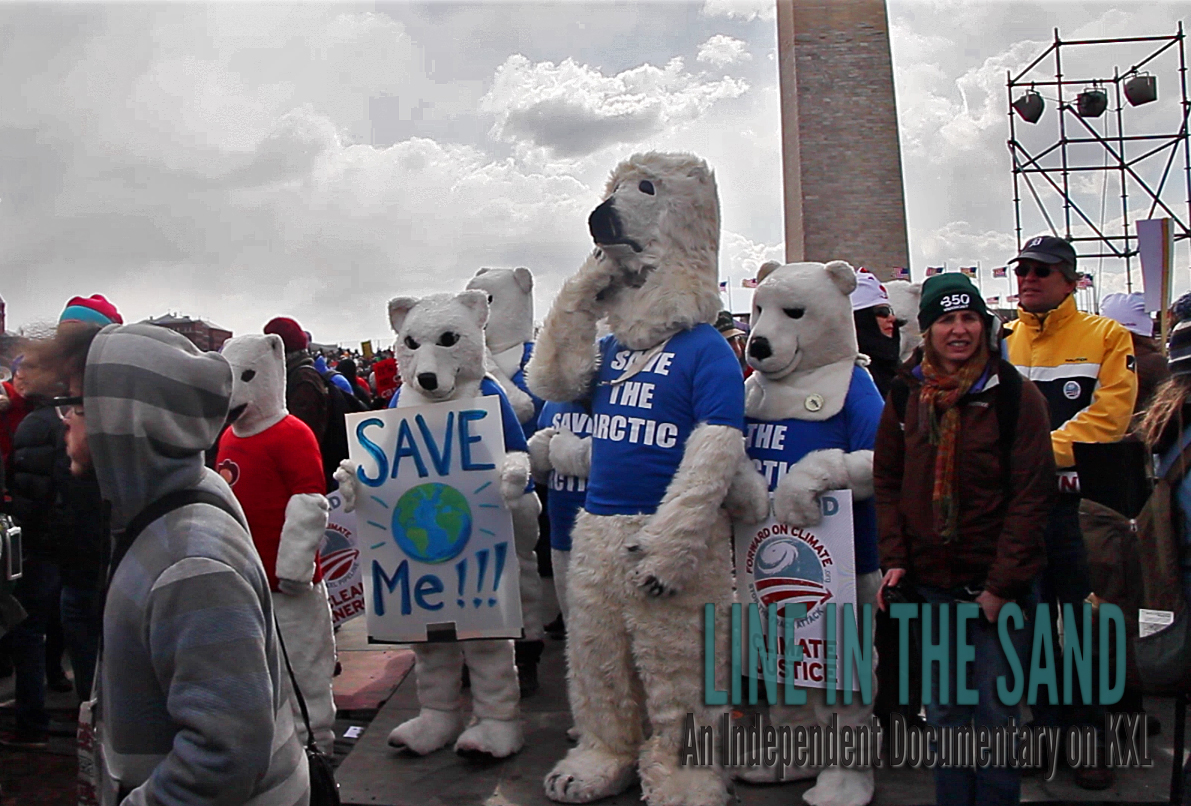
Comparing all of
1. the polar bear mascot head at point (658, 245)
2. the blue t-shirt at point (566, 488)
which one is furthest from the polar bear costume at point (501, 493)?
the polar bear mascot head at point (658, 245)

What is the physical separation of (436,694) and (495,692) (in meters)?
0.26

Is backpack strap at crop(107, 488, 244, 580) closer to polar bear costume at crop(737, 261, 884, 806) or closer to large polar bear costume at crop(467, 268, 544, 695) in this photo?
polar bear costume at crop(737, 261, 884, 806)

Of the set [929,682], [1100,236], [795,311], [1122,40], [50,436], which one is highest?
[1122,40]

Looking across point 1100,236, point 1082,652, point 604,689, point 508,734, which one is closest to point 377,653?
point 508,734

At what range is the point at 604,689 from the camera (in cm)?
314

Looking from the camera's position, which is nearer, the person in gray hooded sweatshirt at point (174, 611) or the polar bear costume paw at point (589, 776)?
the person in gray hooded sweatshirt at point (174, 611)

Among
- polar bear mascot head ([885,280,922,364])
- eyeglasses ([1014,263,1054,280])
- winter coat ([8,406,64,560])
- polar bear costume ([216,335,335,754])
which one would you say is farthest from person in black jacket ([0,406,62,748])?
polar bear mascot head ([885,280,922,364])

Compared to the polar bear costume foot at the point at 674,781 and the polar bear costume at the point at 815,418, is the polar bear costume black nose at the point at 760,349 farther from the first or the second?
the polar bear costume foot at the point at 674,781

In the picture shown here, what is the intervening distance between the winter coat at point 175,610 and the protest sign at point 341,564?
2951 millimetres

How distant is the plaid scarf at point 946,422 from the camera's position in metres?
2.68

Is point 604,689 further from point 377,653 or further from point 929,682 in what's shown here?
point 377,653

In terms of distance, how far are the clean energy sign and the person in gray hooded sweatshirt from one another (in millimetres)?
1960

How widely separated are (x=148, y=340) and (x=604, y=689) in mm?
2088

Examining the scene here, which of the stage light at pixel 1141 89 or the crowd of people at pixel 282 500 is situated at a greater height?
the stage light at pixel 1141 89
